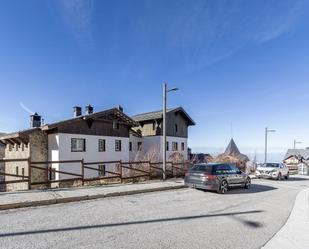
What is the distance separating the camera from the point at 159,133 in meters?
36.7

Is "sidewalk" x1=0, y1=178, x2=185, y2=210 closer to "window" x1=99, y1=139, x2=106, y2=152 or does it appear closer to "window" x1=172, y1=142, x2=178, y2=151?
"window" x1=99, y1=139, x2=106, y2=152

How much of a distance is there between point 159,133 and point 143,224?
2979cm

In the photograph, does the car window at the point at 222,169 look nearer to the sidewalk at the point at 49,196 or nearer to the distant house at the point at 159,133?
the sidewalk at the point at 49,196

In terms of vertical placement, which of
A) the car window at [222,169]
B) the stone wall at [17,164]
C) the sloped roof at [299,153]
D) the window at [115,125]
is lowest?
the sloped roof at [299,153]

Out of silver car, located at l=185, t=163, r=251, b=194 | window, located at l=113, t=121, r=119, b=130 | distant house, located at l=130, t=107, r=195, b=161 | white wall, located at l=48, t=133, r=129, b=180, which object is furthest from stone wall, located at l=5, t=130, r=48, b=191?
silver car, located at l=185, t=163, r=251, b=194

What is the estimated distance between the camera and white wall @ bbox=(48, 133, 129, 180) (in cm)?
2405

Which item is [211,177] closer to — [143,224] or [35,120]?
[143,224]

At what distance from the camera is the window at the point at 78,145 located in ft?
82.9

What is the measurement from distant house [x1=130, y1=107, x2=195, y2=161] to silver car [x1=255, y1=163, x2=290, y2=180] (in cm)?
1338

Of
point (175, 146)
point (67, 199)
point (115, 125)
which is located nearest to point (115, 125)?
point (115, 125)

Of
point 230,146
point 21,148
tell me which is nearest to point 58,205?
point 21,148

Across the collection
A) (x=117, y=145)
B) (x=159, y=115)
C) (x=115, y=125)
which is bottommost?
(x=117, y=145)

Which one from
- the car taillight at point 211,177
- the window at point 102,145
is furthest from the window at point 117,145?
the car taillight at point 211,177

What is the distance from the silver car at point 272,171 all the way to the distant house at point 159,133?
13.4m
